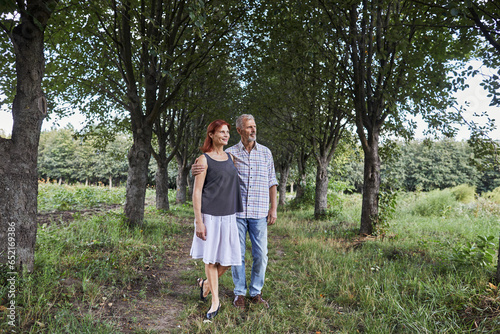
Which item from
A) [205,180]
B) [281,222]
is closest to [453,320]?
[205,180]

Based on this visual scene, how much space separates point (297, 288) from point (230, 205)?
183cm

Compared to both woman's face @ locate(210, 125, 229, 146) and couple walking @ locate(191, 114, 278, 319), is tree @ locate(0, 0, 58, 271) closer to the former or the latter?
couple walking @ locate(191, 114, 278, 319)

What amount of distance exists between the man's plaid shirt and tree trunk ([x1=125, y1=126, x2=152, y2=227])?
14.2 ft

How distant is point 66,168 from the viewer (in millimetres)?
52969

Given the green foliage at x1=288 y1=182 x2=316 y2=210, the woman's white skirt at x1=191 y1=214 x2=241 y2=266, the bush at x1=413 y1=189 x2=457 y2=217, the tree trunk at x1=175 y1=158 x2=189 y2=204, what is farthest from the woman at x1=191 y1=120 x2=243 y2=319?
the green foliage at x1=288 y1=182 x2=316 y2=210

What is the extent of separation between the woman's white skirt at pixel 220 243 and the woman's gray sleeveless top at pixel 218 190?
85mm

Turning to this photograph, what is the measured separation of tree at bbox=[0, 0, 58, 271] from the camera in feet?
11.0

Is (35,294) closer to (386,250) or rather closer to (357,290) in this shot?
(357,290)

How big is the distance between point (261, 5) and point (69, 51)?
5.40 metres

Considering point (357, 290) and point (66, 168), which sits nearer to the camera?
point (357, 290)

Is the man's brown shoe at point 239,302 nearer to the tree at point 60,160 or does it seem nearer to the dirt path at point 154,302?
the dirt path at point 154,302

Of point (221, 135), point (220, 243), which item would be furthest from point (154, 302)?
point (221, 135)

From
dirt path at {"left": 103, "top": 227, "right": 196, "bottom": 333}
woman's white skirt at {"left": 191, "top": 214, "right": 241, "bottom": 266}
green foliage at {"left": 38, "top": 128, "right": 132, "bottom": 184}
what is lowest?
dirt path at {"left": 103, "top": 227, "right": 196, "bottom": 333}

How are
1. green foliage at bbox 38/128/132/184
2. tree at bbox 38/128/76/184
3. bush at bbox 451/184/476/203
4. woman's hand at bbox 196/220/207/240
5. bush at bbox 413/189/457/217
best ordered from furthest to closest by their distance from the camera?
tree at bbox 38/128/76/184, green foliage at bbox 38/128/132/184, bush at bbox 451/184/476/203, bush at bbox 413/189/457/217, woman's hand at bbox 196/220/207/240
